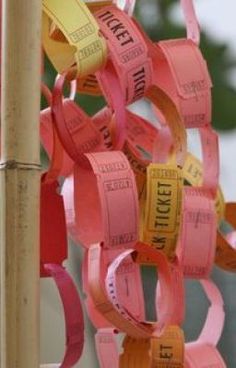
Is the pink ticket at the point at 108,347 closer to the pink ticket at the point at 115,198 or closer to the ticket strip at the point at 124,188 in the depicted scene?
the ticket strip at the point at 124,188

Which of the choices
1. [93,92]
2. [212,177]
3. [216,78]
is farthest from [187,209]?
[216,78]

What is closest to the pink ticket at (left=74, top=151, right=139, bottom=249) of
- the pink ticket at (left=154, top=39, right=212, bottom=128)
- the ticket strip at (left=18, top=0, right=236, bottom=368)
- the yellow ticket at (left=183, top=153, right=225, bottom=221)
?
the ticket strip at (left=18, top=0, right=236, bottom=368)

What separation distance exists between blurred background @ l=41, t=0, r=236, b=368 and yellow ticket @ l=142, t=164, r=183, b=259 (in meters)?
0.36

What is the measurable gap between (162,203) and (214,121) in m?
0.48

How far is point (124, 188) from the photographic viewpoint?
1.75 feet

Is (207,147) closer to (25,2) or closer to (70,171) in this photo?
(70,171)

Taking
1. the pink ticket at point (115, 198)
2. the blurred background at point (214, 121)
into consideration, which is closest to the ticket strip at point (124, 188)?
the pink ticket at point (115, 198)

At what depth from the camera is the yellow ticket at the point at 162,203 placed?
55 centimetres

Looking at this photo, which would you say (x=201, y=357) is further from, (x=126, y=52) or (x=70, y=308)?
(x=126, y=52)

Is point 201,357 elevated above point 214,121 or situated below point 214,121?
below

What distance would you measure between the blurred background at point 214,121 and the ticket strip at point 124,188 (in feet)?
0.87

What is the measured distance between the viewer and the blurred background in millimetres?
937

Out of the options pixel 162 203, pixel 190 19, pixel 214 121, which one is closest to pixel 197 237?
pixel 162 203

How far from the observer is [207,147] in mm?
656
